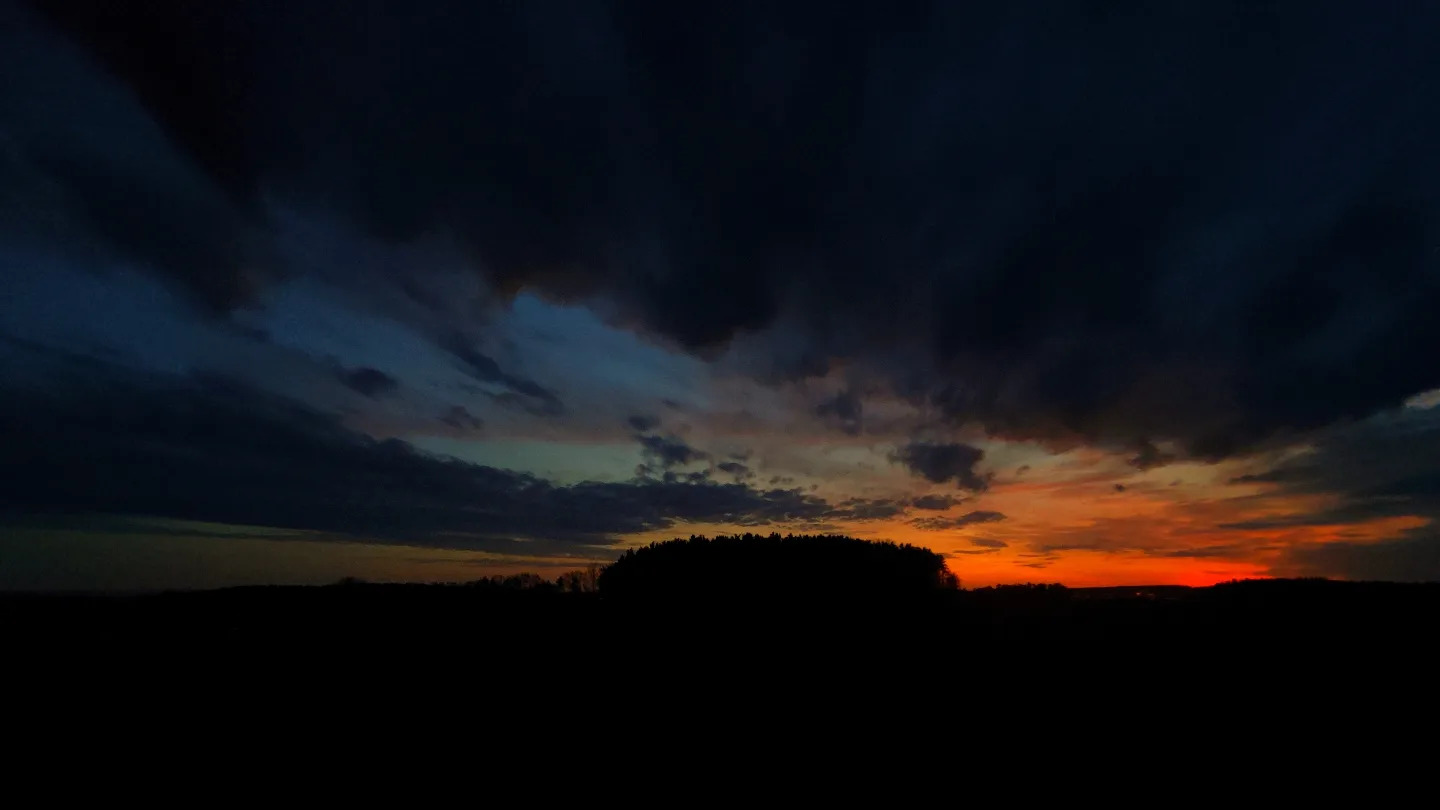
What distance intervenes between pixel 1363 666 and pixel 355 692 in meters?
17.0

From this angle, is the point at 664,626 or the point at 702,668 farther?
the point at 664,626

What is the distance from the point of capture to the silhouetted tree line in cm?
1323

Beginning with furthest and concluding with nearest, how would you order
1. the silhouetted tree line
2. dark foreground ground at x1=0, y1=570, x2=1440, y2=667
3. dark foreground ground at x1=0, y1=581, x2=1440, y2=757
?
the silhouetted tree line
dark foreground ground at x1=0, y1=570, x2=1440, y2=667
dark foreground ground at x1=0, y1=581, x2=1440, y2=757

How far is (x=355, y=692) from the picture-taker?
9.08 meters

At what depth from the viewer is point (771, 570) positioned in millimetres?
13406

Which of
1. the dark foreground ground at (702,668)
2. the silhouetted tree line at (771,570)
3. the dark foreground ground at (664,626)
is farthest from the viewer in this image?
the silhouetted tree line at (771,570)

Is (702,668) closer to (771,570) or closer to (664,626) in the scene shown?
(664,626)

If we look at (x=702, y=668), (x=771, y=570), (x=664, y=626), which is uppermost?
(x=771, y=570)

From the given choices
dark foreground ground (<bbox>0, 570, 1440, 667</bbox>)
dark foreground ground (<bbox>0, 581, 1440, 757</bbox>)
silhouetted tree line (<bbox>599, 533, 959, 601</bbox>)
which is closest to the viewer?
dark foreground ground (<bbox>0, 581, 1440, 757</bbox>)

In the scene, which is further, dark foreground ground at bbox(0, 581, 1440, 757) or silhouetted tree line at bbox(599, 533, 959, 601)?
silhouetted tree line at bbox(599, 533, 959, 601)

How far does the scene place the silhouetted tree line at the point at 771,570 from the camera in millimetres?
13227

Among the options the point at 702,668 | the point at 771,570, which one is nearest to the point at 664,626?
the point at 702,668

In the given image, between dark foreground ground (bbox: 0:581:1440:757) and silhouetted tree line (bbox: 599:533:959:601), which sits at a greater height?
silhouetted tree line (bbox: 599:533:959:601)

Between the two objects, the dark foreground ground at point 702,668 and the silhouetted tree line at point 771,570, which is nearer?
the dark foreground ground at point 702,668
